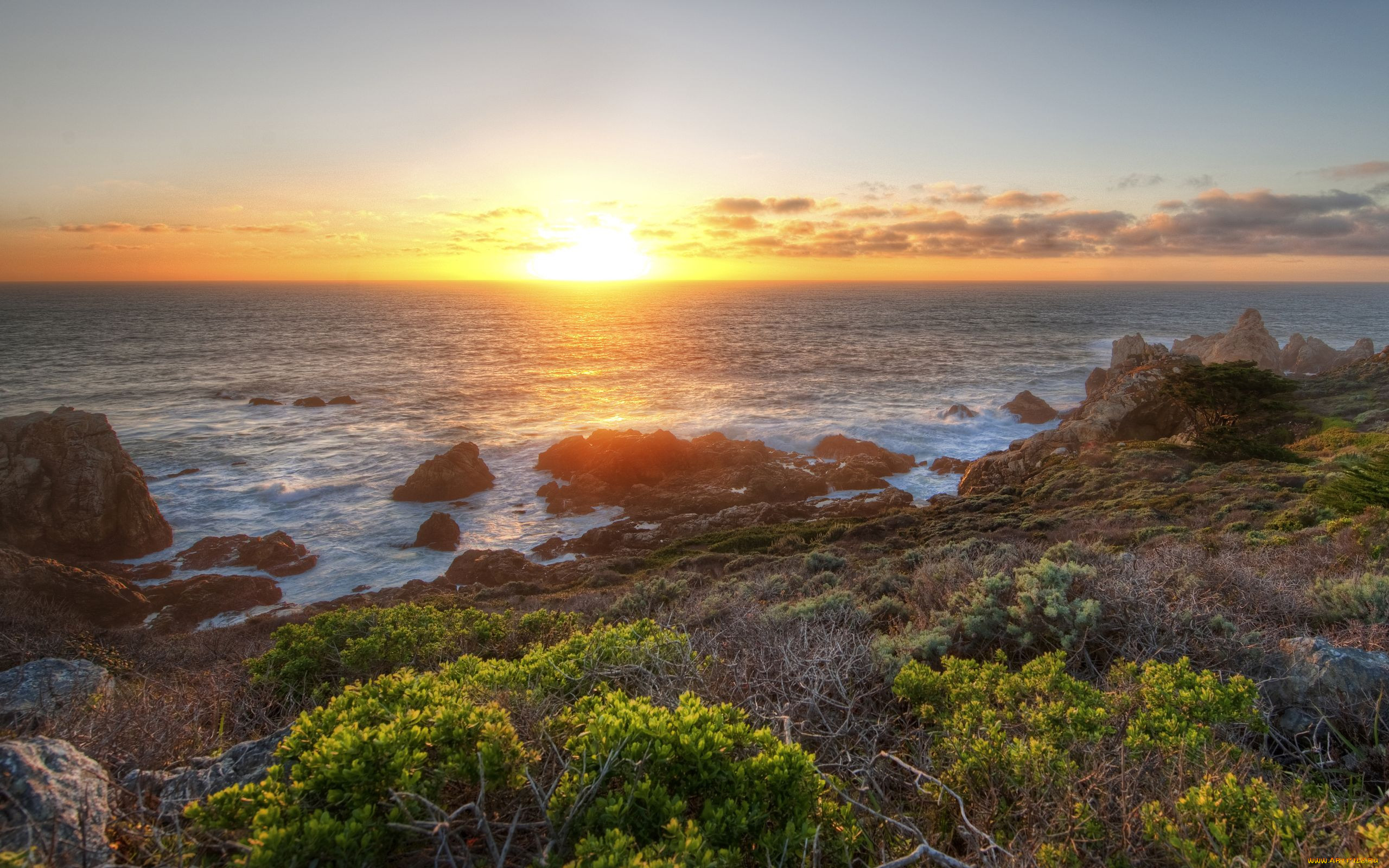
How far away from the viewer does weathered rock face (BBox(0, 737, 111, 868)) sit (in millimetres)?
2439

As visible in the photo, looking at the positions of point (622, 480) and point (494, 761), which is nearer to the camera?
point (494, 761)

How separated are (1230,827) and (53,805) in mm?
5075

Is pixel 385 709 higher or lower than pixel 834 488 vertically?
higher

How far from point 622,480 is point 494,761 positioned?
2427cm

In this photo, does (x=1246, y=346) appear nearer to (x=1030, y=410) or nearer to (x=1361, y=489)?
(x=1030, y=410)

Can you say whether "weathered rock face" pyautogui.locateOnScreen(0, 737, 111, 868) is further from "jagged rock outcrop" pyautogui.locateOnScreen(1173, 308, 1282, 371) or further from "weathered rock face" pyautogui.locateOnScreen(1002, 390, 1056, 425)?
"jagged rock outcrop" pyautogui.locateOnScreen(1173, 308, 1282, 371)

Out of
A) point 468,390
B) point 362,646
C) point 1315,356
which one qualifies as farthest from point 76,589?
point 1315,356

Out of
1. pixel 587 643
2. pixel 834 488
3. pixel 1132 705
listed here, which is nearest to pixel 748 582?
pixel 587 643

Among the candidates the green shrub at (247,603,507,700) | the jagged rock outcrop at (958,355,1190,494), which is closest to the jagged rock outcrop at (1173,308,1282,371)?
the jagged rock outcrop at (958,355,1190,494)

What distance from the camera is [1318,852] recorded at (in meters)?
2.57

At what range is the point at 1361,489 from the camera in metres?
10.3

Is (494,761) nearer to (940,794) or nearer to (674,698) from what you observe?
(674,698)

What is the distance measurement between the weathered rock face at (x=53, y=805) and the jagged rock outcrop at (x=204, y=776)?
25 centimetres

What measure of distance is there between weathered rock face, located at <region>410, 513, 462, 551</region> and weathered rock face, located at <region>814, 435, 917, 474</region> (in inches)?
687
